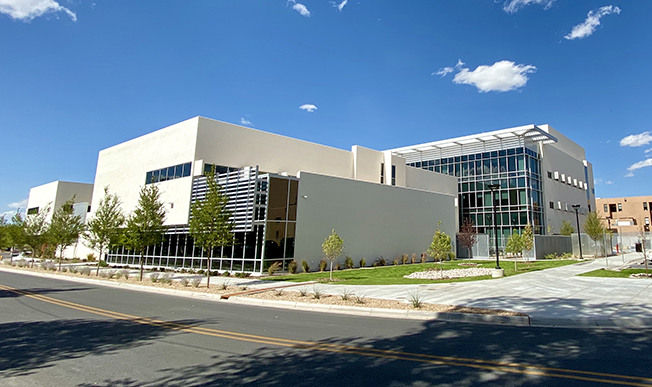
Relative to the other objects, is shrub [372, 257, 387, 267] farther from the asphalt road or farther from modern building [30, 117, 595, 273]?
the asphalt road

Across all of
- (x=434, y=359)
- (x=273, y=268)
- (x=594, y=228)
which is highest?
(x=594, y=228)

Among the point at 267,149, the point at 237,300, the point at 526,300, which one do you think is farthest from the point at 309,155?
the point at 526,300

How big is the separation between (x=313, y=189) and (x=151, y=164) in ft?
50.9

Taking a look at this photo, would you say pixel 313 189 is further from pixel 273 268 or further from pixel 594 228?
pixel 594 228

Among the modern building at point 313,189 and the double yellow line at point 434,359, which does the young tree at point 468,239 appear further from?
the double yellow line at point 434,359

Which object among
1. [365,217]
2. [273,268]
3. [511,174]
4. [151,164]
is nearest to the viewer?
[273,268]

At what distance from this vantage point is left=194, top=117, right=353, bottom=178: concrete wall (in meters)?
27.5

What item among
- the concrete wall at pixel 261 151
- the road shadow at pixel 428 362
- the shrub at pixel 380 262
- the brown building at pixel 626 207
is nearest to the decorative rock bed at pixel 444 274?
the shrub at pixel 380 262

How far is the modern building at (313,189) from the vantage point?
961 inches

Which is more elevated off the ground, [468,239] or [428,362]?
[468,239]

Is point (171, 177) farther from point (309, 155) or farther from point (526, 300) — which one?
point (526, 300)

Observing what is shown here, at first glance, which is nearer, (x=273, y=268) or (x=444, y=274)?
(x=444, y=274)

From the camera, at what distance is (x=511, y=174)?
45.4 meters

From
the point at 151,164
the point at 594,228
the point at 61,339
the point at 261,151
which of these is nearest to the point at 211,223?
the point at 61,339
